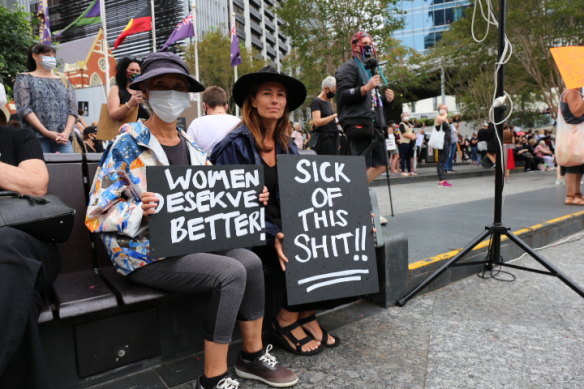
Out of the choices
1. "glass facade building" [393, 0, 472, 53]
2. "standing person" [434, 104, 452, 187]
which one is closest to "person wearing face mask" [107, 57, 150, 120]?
"standing person" [434, 104, 452, 187]

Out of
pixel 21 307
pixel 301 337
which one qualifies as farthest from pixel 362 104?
pixel 21 307

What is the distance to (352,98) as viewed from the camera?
4.30 meters

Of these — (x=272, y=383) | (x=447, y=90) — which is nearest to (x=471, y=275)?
(x=272, y=383)

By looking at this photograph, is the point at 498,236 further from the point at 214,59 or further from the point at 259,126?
the point at 214,59

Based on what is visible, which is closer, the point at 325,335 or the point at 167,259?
the point at 167,259

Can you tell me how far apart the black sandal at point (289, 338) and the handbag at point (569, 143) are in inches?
192

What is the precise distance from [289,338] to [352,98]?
8.85 ft

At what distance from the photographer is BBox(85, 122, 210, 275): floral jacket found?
76.5 inches

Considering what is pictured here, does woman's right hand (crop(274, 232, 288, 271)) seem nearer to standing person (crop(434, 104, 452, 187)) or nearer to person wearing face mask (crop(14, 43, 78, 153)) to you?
person wearing face mask (crop(14, 43, 78, 153))

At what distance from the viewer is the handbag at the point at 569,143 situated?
538 centimetres

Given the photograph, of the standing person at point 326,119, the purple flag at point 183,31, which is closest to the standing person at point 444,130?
the standing person at point 326,119

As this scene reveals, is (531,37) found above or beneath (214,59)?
beneath

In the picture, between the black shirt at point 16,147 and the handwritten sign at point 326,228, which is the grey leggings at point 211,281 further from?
the black shirt at point 16,147

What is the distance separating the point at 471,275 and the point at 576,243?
76.3 inches
